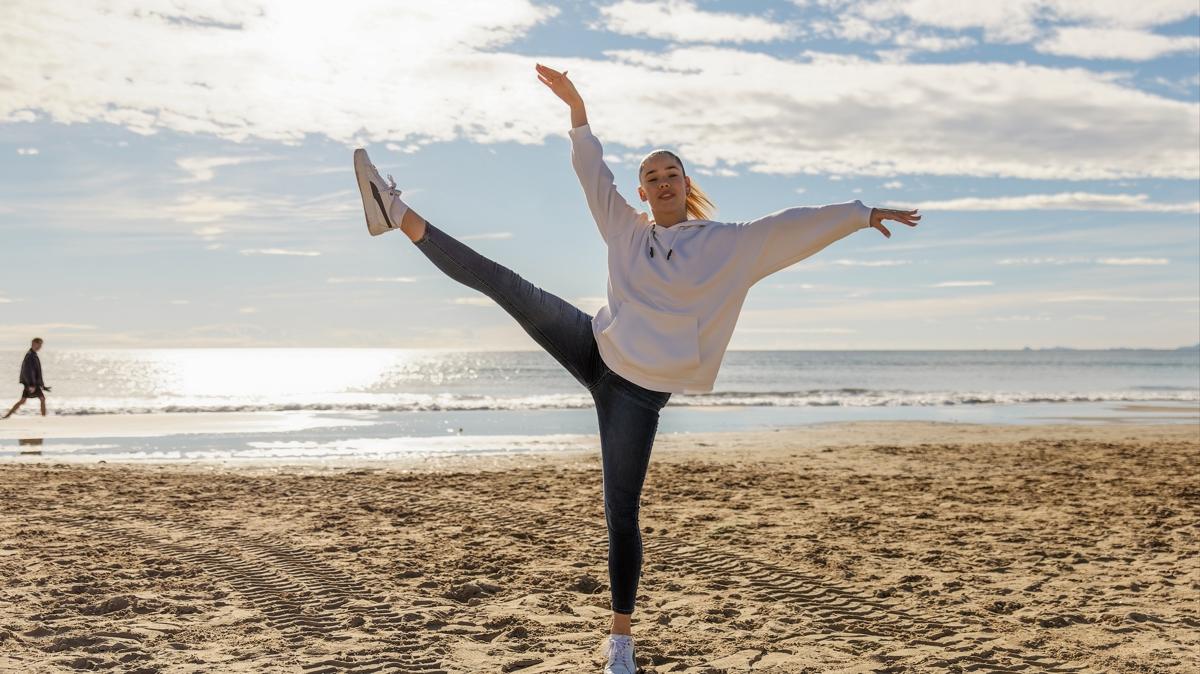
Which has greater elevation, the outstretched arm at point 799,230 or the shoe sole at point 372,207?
the shoe sole at point 372,207

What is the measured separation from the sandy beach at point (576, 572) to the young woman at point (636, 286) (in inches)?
46.1

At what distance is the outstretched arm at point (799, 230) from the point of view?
10.6ft

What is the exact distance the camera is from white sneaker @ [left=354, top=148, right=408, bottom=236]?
11.8ft

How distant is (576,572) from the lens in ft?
18.8

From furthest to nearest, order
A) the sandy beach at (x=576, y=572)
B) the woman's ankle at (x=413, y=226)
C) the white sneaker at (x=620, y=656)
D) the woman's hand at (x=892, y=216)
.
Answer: the sandy beach at (x=576, y=572), the white sneaker at (x=620, y=656), the woman's ankle at (x=413, y=226), the woman's hand at (x=892, y=216)

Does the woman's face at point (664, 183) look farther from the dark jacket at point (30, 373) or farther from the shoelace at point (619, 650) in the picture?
the dark jacket at point (30, 373)

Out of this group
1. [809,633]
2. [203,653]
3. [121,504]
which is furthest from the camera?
[121,504]

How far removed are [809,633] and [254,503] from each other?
5.91 meters

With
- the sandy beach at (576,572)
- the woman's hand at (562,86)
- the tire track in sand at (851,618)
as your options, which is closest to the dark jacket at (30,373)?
the sandy beach at (576,572)

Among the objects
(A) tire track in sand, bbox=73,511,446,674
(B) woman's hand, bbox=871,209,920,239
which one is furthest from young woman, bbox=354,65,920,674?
Result: (A) tire track in sand, bbox=73,511,446,674

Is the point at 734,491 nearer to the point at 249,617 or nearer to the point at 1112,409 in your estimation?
the point at 249,617

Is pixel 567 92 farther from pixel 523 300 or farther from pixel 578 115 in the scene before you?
pixel 523 300

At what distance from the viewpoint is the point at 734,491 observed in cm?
930

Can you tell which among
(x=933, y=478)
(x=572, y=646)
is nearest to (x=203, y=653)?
(x=572, y=646)
